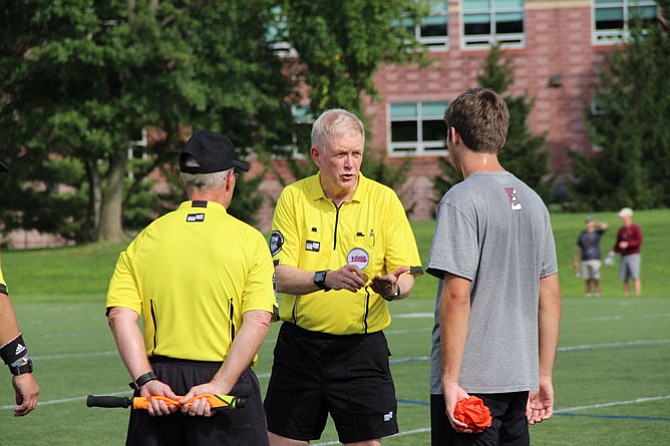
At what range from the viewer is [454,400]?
4594 millimetres

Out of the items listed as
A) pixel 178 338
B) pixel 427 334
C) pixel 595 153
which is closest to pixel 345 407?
pixel 178 338

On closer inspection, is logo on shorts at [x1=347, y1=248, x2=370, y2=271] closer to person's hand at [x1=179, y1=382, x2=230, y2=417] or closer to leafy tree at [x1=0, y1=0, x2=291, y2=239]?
person's hand at [x1=179, y1=382, x2=230, y2=417]

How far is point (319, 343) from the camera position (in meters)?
6.21

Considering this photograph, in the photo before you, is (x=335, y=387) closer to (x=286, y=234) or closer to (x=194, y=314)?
(x=286, y=234)

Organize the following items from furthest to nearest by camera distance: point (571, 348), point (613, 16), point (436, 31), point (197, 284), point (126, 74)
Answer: point (436, 31) < point (613, 16) < point (126, 74) < point (571, 348) < point (197, 284)

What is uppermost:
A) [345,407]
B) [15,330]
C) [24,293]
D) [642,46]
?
[642,46]

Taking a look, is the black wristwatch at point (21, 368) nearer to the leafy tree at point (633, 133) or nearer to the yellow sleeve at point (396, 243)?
the yellow sleeve at point (396, 243)

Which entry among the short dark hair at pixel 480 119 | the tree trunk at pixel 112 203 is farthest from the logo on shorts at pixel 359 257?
the tree trunk at pixel 112 203

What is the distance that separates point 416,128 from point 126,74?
55.2 ft

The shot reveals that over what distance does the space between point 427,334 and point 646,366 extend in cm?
438

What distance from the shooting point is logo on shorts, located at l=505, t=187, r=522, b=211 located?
4.69 m

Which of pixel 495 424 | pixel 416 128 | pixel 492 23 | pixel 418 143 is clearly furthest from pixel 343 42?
pixel 495 424

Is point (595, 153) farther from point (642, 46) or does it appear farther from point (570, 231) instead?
point (570, 231)

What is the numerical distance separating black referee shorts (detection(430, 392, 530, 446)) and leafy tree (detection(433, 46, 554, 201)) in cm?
4260
